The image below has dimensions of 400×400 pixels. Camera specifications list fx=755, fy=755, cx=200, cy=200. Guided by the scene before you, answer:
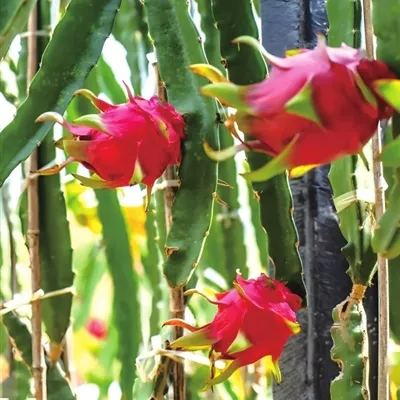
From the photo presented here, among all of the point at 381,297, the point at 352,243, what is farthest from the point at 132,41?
the point at 381,297

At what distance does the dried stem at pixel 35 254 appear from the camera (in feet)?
2.64

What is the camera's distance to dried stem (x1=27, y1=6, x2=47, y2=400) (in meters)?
0.80

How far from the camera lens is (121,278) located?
1.26 m

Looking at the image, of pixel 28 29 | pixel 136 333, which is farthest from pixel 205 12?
pixel 136 333

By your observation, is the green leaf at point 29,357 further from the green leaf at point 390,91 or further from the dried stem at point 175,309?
the green leaf at point 390,91

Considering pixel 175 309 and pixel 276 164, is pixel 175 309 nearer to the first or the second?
pixel 175 309

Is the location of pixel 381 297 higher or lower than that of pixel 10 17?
lower

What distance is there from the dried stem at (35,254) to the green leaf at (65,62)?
150mm

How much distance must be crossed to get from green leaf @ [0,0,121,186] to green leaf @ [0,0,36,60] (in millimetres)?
34

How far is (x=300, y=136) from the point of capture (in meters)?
0.42

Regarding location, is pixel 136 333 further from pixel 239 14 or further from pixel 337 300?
pixel 239 14

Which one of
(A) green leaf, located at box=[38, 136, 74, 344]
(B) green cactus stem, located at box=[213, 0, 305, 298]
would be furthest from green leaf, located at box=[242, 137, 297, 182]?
(A) green leaf, located at box=[38, 136, 74, 344]

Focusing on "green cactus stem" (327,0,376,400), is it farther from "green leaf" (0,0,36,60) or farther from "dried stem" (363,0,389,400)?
"green leaf" (0,0,36,60)

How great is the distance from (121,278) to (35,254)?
0.43 m
